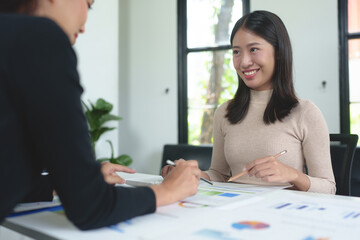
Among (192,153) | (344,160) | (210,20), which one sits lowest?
(192,153)

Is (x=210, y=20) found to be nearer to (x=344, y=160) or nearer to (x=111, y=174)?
(x=344, y=160)

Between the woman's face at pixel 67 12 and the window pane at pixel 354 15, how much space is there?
11.0ft

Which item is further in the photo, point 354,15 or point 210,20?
point 210,20

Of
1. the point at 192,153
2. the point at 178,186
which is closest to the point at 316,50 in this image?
the point at 192,153

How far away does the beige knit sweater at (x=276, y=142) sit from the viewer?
1.35 meters

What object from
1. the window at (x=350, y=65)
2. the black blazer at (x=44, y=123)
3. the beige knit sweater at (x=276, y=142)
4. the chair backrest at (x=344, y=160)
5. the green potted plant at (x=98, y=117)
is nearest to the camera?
the black blazer at (x=44, y=123)

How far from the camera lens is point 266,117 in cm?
153

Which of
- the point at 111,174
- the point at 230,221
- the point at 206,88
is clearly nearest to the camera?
the point at 230,221

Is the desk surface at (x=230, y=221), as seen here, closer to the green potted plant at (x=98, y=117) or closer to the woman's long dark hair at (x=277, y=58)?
the woman's long dark hair at (x=277, y=58)

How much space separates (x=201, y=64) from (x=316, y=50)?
4.37ft

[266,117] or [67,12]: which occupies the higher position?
[67,12]

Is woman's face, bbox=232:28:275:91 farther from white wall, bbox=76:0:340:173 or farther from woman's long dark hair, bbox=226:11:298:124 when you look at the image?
white wall, bbox=76:0:340:173

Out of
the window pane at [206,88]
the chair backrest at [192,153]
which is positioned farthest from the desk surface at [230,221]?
the window pane at [206,88]

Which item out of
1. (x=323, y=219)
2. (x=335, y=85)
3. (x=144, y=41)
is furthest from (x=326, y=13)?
(x=323, y=219)
